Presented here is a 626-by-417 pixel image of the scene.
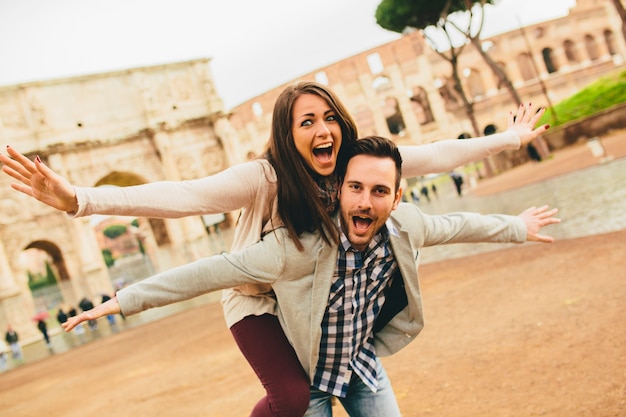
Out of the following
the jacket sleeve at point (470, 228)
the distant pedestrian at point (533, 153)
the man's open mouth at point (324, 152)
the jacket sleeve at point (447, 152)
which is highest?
the man's open mouth at point (324, 152)

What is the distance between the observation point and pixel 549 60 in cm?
4250

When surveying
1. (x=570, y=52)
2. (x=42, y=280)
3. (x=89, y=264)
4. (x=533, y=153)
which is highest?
(x=570, y=52)

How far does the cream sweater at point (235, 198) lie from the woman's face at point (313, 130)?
17 centimetres

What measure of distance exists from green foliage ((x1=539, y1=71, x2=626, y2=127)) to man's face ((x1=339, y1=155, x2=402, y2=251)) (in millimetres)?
23538

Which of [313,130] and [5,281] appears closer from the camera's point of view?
[313,130]

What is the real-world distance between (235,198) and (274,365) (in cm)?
67

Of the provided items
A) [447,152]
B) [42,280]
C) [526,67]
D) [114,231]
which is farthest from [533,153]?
[114,231]

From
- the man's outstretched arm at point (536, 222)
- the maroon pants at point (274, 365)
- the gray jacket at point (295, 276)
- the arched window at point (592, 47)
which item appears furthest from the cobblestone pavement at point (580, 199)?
the arched window at point (592, 47)

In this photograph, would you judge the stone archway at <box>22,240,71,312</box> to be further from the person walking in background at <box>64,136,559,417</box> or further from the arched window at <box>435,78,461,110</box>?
the arched window at <box>435,78,461,110</box>

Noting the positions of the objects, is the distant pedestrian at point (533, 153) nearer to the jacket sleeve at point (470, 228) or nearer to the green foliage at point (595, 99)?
the green foliage at point (595, 99)

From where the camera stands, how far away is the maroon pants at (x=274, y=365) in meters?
1.93

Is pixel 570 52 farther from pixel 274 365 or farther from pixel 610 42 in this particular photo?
pixel 274 365

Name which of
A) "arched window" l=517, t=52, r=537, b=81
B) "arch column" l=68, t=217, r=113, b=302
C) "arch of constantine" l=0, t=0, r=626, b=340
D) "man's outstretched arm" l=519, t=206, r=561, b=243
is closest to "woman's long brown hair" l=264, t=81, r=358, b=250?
"man's outstretched arm" l=519, t=206, r=561, b=243

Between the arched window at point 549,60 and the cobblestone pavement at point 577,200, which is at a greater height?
the arched window at point 549,60
